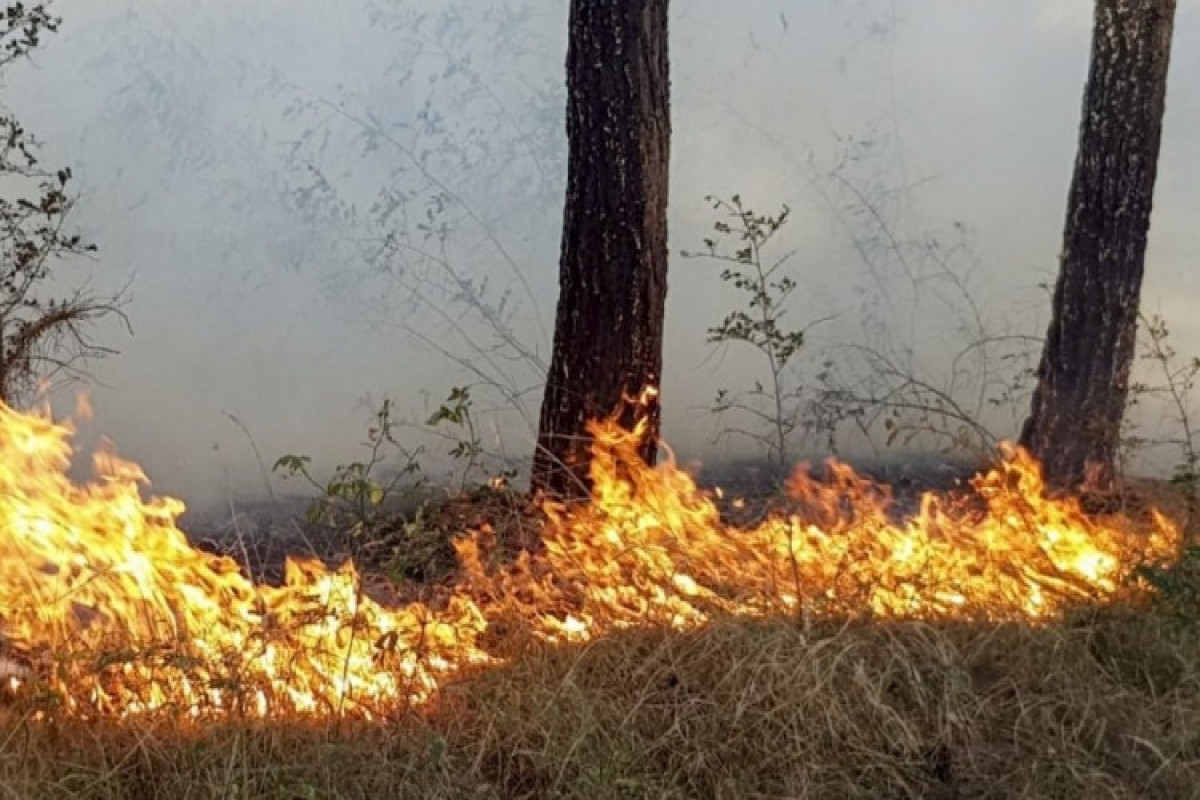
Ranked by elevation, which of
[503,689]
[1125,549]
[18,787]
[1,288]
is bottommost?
[18,787]

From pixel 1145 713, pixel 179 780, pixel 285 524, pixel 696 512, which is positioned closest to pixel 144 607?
pixel 179 780

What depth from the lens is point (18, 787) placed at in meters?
2.75

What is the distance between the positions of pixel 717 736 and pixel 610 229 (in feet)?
6.93

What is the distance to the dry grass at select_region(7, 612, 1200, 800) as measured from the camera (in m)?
2.87

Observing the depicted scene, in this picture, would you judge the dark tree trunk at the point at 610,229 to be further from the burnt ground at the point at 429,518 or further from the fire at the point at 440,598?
the fire at the point at 440,598

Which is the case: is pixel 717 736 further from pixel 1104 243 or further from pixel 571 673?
pixel 1104 243

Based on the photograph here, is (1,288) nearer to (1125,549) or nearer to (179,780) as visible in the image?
(179,780)

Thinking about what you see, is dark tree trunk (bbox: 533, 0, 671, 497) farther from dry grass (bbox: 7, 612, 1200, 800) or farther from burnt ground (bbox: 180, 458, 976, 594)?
dry grass (bbox: 7, 612, 1200, 800)

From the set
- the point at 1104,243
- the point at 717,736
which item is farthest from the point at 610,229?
the point at 717,736

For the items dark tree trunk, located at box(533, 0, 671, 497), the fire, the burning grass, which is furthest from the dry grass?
dark tree trunk, located at box(533, 0, 671, 497)

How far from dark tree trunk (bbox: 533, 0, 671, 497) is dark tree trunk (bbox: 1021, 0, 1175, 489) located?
5.21 ft

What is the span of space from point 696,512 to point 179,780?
169cm

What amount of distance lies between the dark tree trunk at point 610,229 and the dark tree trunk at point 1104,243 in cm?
159

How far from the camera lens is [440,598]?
3.79 m
